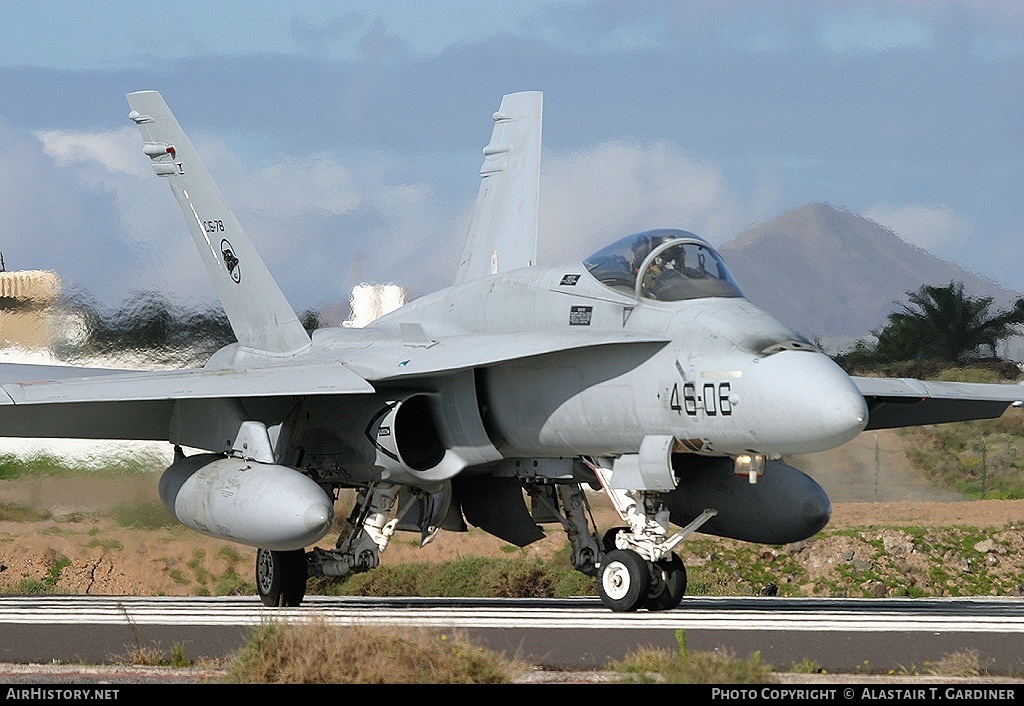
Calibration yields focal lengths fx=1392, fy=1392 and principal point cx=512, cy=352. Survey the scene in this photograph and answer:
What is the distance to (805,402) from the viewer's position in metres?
9.45

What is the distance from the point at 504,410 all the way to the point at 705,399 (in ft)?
7.10

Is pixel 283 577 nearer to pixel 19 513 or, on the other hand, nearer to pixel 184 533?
pixel 184 533

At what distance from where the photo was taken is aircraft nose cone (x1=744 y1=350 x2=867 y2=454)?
30.8ft

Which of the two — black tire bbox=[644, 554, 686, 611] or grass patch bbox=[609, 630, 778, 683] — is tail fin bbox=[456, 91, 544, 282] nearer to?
black tire bbox=[644, 554, 686, 611]

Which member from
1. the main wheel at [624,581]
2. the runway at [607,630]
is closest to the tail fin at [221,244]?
the runway at [607,630]

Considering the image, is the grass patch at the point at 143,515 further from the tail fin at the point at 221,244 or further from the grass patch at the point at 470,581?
the tail fin at the point at 221,244

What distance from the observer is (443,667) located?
6891 millimetres

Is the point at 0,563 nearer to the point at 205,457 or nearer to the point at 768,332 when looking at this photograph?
the point at 205,457

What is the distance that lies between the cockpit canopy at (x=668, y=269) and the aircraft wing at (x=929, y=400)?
6.29 feet

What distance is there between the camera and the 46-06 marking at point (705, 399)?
1000 centimetres

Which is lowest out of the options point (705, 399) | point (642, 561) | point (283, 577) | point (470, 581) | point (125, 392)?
point (470, 581)

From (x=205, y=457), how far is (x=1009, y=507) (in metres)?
14.6

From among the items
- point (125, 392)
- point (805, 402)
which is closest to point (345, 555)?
point (125, 392)
